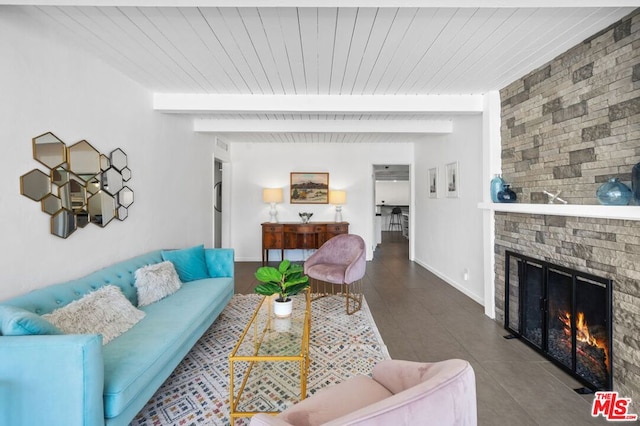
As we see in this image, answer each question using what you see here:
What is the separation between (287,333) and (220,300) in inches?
42.3

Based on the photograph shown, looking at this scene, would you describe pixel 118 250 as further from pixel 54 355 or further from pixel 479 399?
pixel 479 399

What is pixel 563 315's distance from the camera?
7.75ft

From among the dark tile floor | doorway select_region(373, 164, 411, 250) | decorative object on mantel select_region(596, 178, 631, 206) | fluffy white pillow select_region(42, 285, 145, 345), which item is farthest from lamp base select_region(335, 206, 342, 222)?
doorway select_region(373, 164, 411, 250)

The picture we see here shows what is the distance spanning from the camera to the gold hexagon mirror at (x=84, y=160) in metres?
2.30

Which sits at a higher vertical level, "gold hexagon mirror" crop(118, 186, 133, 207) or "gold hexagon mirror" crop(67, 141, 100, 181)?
"gold hexagon mirror" crop(67, 141, 100, 181)

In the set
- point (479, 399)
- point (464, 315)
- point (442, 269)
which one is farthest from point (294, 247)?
point (479, 399)

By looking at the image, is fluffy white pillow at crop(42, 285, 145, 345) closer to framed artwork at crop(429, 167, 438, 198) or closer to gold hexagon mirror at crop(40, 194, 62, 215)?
gold hexagon mirror at crop(40, 194, 62, 215)

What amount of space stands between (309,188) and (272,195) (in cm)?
83

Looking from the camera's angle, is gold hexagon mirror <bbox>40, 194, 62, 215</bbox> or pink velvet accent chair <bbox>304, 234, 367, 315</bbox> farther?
pink velvet accent chair <bbox>304, 234, 367, 315</bbox>

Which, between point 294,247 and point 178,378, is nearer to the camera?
point 178,378

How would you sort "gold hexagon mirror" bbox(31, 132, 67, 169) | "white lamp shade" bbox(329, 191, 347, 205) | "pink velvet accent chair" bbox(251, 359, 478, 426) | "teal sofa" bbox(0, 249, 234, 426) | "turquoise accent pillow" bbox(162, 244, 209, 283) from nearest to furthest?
1. "pink velvet accent chair" bbox(251, 359, 478, 426)
2. "teal sofa" bbox(0, 249, 234, 426)
3. "gold hexagon mirror" bbox(31, 132, 67, 169)
4. "turquoise accent pillow" bbox(162, 244, 209, 283)
5. "white lamp shade" bbox(329, 191, 347, 205)

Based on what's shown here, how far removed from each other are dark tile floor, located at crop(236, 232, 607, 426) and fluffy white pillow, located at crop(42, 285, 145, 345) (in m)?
2.04

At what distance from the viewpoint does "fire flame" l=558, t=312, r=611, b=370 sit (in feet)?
6.64

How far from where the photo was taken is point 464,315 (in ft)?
11.1
